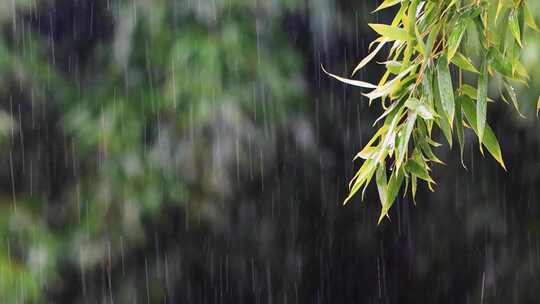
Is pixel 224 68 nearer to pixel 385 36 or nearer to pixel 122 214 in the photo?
pixel 122 214

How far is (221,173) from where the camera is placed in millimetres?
3490

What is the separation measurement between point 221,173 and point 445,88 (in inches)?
83.8

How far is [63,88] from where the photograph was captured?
11.8 feet

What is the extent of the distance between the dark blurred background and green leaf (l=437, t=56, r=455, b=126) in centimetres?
187

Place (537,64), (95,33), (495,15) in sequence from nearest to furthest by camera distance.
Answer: (495,15) → (537,64) → (95,33)

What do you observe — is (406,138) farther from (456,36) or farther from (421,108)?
(456,36)

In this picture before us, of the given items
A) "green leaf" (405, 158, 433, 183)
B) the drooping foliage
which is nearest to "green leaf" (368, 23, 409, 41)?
the drooping foliage

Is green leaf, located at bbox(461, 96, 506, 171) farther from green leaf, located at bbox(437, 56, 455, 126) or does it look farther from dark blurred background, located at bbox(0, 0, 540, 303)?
dark blurred background, located at bbox(0, 0, 540, 303)

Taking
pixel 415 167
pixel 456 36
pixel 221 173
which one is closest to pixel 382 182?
pixel 415 167

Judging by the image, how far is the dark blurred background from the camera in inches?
137

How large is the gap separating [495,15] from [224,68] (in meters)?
2.12

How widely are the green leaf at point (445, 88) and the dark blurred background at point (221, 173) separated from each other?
187 centimetres

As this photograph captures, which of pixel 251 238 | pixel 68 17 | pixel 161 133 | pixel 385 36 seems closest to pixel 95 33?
pixel 68 17

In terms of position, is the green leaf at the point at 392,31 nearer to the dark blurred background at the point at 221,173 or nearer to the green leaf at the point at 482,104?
the green leaf at the point at 482,104
